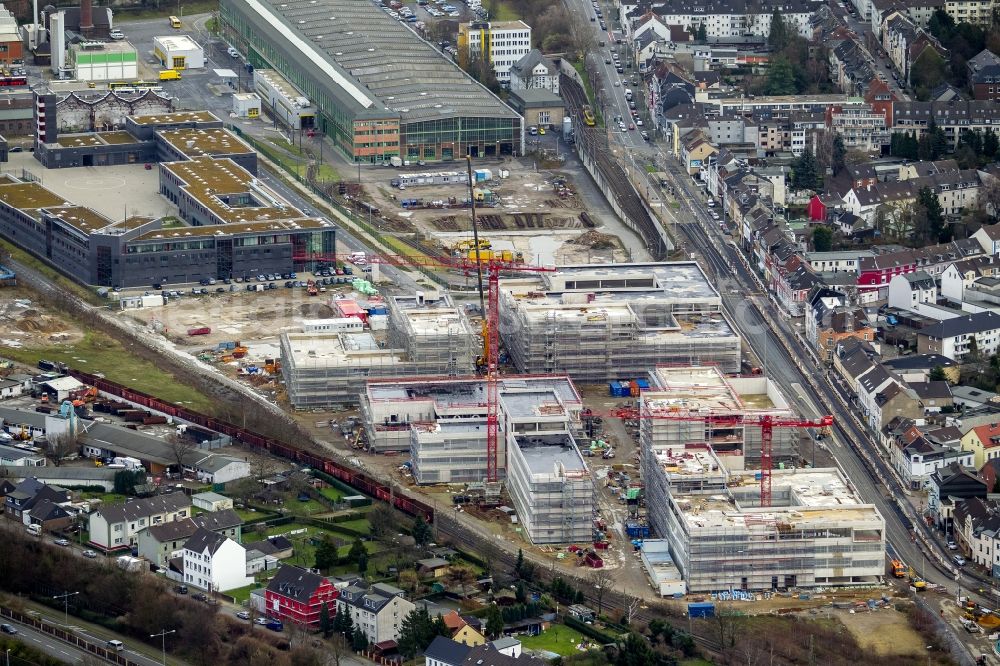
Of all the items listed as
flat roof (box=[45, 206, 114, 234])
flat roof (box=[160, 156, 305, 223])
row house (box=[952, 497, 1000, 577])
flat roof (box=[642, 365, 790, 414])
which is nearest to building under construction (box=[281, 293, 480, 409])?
flat roof (box=[642, 365, 790, 414])

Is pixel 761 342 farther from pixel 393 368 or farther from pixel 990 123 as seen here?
pixel 990 123

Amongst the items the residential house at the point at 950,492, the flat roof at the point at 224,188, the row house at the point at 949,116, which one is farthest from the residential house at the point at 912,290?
the flat roof at the point at 224,188

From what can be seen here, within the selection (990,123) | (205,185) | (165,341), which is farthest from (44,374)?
(990,123)

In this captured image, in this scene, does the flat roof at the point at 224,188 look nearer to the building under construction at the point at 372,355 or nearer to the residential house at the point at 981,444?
the building under construction at the point at 372,355

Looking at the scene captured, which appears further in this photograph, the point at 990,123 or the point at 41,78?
the point at 41,78

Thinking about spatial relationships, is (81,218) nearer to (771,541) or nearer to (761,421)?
(761,421)
